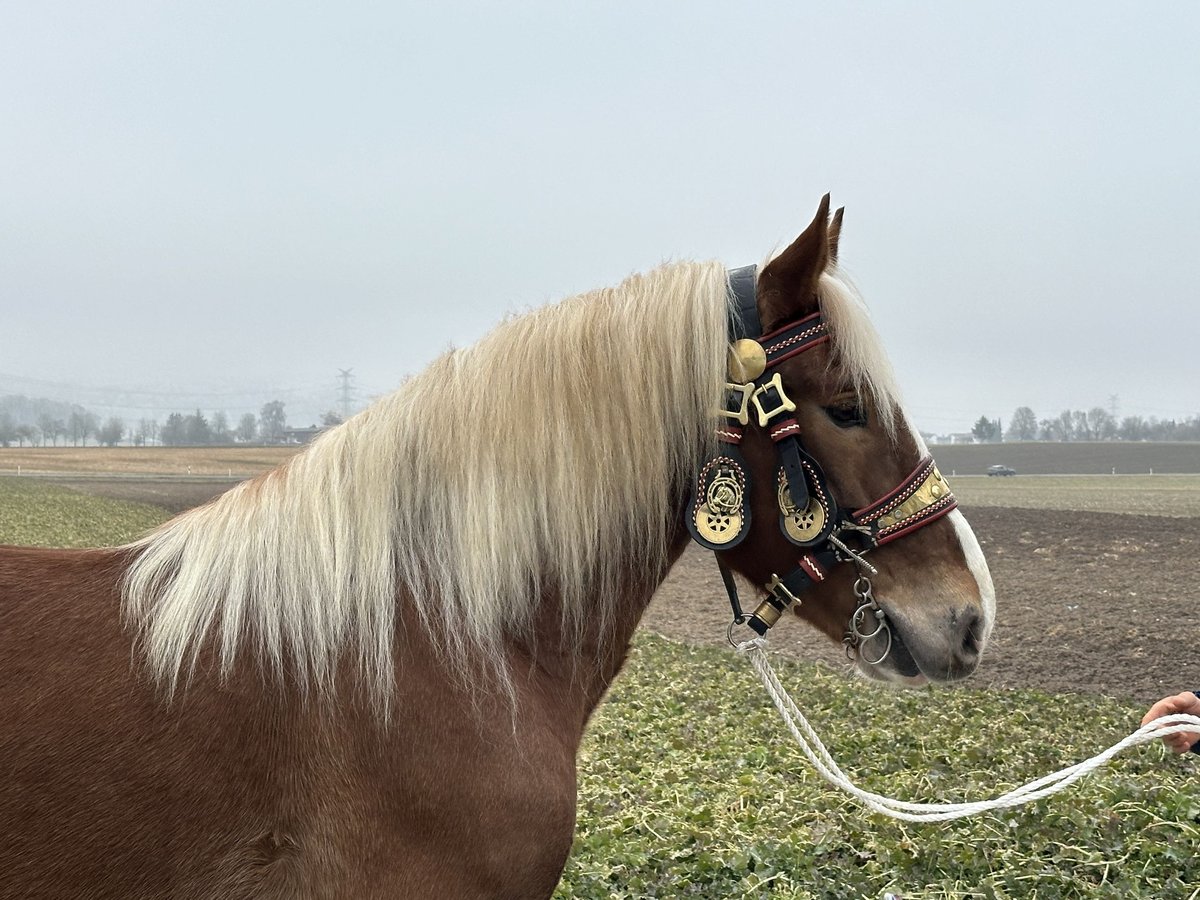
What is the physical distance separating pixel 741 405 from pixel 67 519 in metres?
29.0

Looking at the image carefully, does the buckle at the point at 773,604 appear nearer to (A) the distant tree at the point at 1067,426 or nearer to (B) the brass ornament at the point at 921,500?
(B) the brass ornament at the point at 921,500

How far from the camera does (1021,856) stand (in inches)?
172

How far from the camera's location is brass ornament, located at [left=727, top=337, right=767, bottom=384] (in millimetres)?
2240

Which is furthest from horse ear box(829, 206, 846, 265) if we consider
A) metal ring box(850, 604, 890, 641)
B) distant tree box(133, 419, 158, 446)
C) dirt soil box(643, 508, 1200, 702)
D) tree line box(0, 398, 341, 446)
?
distant tree box(133, 419, 158, 446)

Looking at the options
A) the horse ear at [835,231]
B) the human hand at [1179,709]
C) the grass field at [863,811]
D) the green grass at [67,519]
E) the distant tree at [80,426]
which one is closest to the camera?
the horse ear at [835,231]

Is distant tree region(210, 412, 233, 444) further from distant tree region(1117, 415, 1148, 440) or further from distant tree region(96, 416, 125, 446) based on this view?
distant tree region(1117, 415, 1148, 440)

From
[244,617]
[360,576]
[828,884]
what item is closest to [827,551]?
[360,576]

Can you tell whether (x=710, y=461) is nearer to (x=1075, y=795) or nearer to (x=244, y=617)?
(x=244, y=617)

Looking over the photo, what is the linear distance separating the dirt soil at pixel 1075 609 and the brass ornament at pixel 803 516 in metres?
2.07

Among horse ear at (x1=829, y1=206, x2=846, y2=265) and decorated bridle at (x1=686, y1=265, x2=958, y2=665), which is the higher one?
horse ear at (x1=829, y1=206, x2=846, y2=265)

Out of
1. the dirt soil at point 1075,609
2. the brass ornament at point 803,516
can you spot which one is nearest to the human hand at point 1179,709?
the dirt soil at point 1075,609

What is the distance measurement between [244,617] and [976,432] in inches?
4814

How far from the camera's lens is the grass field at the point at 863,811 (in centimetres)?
428

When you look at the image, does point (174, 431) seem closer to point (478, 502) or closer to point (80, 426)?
point (80, 426)
